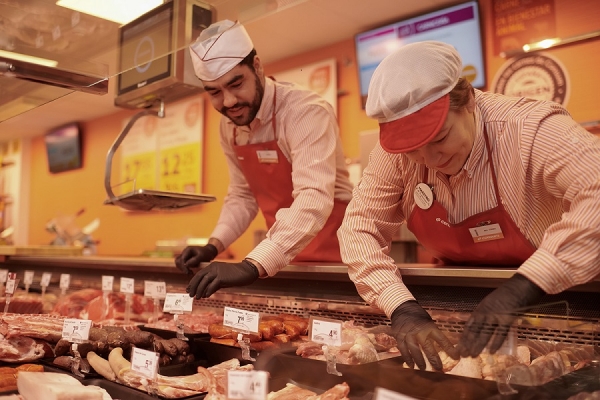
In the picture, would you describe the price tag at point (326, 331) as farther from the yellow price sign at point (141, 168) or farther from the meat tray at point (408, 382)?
the yellow price sign at point (141, 168)

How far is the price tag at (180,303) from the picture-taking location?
95.6 inches

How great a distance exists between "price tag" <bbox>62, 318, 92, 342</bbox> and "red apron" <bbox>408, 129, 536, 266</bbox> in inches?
53.3

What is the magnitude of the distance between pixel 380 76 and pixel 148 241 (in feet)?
25.4

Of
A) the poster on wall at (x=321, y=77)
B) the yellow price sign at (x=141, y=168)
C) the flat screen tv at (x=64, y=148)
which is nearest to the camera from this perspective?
the poster on wall at (x=321, y=77)

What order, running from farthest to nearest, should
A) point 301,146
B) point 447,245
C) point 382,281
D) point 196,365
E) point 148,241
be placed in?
point 148,241 < point 301,146 < point 196,365 < point 447,245 < point 382,281

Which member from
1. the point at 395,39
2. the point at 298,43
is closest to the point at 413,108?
the point at 395,39

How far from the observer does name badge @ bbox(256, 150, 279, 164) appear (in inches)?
124

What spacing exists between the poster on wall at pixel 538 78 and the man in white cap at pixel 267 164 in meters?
2.62

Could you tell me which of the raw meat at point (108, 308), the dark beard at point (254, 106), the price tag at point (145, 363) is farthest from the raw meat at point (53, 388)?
the dark beard at point (254, 106)

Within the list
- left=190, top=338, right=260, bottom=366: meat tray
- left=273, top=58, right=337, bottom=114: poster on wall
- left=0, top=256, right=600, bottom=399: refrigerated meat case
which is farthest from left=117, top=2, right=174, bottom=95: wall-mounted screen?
left=273, top=58, right=337, bottom=114: poster on wall

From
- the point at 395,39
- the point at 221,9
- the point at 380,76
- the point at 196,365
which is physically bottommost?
the point at 196,365

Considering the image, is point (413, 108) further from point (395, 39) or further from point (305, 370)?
point (395, 39)

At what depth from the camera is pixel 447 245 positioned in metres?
2.20

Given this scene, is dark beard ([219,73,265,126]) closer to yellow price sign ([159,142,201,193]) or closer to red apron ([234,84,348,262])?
red apron ([234,84,348,262])
